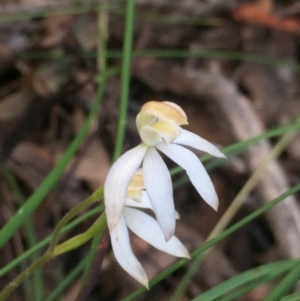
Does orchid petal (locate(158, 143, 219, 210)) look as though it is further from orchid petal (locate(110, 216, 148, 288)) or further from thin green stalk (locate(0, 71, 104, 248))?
thin green stalk (locate(0, 71, 104, 248))

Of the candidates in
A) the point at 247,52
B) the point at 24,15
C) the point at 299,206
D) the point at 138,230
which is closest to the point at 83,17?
the point at 24,15

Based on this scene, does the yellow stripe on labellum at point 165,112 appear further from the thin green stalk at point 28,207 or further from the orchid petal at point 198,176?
the thin green stalk at point 28,207

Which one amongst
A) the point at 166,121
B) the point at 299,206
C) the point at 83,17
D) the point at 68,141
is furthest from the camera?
the point at 83,17

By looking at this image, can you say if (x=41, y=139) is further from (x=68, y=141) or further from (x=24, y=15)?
(x=24, y=15)

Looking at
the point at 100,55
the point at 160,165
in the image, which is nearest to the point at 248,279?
the point at 160,165

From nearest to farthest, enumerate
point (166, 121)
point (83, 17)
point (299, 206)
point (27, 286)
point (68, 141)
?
point (166, 121) → point (27, 286) → point (299, 206) → point (68, 141) → point (83, 17)

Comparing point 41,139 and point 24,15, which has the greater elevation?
point 24,15

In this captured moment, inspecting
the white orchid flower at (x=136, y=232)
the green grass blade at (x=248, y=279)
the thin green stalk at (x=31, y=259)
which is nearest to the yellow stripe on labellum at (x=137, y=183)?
the white orchid flower at (x=136, y=232)

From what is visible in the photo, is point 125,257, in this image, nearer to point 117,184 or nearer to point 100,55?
point 117,184
